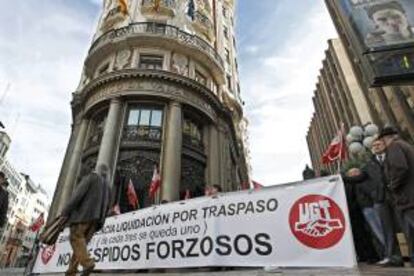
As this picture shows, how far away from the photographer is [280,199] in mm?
5621

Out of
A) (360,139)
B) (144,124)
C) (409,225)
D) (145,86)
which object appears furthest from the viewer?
Answer: (145,86)

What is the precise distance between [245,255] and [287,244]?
2.32 ft

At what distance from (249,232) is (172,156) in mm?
11954

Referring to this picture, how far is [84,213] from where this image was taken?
4.80 metres

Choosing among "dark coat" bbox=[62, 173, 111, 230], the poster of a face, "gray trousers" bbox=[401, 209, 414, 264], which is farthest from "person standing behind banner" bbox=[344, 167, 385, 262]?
the poster of a face

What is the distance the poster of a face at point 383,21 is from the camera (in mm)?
10477

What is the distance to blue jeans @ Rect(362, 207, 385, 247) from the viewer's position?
5953 mm

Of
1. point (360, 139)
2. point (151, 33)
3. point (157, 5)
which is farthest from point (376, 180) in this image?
point (157, 5)

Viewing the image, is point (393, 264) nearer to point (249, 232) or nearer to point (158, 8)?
point (249, 232)

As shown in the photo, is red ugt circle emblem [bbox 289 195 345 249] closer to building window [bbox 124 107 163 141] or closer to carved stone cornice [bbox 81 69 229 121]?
building window [bbox 124 107 163 141]

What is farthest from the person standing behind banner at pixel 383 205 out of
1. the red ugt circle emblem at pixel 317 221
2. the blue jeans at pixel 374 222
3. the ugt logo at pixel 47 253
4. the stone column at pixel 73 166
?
the stone column at pixel 73 166

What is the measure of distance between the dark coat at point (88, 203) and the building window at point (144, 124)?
42.8 feet

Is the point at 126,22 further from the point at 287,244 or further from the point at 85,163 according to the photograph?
the point at 287,244

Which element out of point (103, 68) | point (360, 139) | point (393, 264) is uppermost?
point (103, 68)
